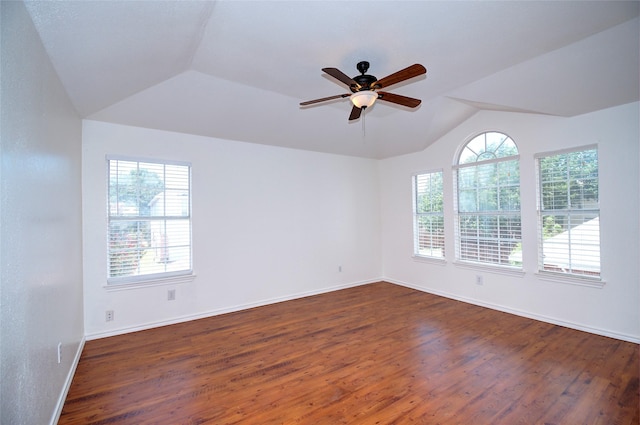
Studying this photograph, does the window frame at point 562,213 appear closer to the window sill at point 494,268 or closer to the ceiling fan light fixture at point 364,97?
the window sill at point 494,268

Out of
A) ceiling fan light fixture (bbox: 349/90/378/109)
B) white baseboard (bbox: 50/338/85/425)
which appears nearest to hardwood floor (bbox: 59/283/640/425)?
white baseboard (bbox: 50/338/85/425)

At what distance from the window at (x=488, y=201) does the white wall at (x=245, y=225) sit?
181 cm

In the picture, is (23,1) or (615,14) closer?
(23,1)

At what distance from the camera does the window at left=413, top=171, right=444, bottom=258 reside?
17.1 feet

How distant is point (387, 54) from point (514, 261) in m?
3.38

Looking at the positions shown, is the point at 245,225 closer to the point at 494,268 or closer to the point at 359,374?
the point at 359,374

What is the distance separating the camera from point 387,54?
9.05 feet

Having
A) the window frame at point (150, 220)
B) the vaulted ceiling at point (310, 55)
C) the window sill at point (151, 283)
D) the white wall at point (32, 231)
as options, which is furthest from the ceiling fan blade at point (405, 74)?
the window sill at point (151, 283)

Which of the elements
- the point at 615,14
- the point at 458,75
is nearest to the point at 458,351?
the point at 458,75

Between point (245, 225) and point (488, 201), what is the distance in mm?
3782

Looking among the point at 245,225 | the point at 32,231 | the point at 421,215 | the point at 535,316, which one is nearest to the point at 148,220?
the point at 245,225

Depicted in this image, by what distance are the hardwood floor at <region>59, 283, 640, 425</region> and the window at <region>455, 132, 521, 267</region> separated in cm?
99

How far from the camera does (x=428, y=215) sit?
5.39 meters

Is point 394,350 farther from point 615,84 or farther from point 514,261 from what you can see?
point 615,84
